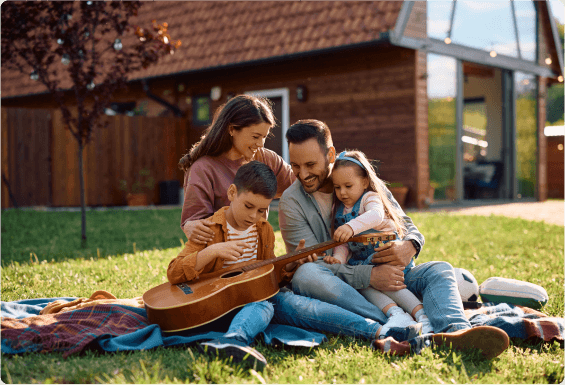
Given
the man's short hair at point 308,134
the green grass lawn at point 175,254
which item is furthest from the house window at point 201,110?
the man's short hair at point 308,134

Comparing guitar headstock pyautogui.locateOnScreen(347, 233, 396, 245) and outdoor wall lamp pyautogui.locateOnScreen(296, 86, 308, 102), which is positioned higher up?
outdoor wall lamp pyautogui.locateOnScreen(296, 86, 308, 102)

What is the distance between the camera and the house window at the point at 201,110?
12.8 metres

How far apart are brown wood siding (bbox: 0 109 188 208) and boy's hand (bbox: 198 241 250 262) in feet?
33.2

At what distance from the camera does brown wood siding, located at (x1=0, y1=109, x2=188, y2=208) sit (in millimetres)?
12070

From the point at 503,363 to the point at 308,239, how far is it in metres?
1.35

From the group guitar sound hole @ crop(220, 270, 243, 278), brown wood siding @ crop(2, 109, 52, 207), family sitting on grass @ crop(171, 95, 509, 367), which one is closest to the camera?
family sitting on grass @ crop(171, 95, 509, 367)

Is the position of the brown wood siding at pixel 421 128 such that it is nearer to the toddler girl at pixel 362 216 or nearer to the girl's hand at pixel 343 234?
the toddler girl at pixel 362 216

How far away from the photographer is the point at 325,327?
9.21ft

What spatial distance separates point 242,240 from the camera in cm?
309

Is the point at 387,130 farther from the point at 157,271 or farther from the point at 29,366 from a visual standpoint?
the point at 29,366

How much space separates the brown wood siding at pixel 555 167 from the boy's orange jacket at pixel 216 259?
14473mm

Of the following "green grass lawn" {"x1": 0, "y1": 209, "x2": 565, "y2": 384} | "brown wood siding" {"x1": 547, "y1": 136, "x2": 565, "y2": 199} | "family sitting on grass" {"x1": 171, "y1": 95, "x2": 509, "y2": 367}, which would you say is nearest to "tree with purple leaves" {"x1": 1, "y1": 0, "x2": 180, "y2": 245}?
"green grass lawn" {"x1": 0, "y1": 209, "x2": 565, "y2": 384}

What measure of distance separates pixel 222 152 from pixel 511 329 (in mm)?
1968

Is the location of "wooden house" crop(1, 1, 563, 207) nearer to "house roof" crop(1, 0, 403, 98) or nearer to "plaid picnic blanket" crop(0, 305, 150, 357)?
"house roof" crop(1, 0, 403, 98)
